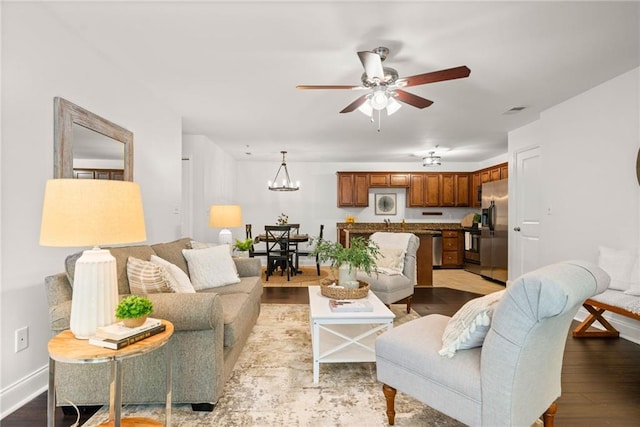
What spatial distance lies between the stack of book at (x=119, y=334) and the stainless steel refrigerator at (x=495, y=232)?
17.5 feet

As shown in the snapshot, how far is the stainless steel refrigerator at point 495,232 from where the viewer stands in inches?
205

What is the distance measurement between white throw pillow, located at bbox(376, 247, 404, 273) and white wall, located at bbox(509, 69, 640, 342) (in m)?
1.90

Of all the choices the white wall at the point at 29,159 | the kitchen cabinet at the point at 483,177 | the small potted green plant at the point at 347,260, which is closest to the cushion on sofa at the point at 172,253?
the white wall at the point at 29,159

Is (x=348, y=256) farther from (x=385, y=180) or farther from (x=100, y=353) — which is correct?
(x=385, y=180)

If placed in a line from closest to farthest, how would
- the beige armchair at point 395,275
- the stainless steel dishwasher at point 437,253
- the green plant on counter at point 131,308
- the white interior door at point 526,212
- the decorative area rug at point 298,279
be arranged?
the green plant on counter at point 131,308
the beige armchair at point 395,275
the white interior door at point 526,212
the decorative area rug at point 298,279
the stainless steel dishwasher at point 437,253

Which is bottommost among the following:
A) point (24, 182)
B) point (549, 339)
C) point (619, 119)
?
point (549, 339)

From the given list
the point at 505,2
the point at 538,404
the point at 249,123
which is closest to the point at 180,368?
the point at 538,404

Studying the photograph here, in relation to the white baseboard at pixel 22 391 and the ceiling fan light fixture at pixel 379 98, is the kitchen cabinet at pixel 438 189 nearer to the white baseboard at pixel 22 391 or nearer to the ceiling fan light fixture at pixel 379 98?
the ceiling fan light fixture at pixel 379 98

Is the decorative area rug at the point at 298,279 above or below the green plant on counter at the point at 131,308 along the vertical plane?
below

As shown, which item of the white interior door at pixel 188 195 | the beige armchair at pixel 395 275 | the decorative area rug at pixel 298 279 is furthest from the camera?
the decorative area rug at pixel 298 279

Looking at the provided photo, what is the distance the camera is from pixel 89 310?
1.40 m

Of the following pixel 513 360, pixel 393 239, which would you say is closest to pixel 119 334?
pixel 513 360

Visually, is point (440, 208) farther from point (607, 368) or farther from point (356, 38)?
point (356, 38)

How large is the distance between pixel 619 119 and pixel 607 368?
7.68 feet
